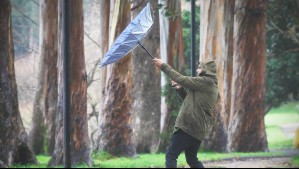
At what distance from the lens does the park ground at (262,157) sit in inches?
565

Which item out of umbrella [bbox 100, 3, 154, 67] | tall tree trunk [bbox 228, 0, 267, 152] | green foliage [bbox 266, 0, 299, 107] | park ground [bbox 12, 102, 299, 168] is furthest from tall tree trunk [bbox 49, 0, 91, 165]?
green foliage [bbox 266, 0, 299, 107]

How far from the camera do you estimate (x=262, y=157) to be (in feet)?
56.1

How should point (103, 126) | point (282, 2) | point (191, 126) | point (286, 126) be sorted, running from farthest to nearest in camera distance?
point (286, 126), point (282, 2), point (103, 126), point (191, 126)

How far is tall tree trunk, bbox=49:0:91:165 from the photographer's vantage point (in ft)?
46.8

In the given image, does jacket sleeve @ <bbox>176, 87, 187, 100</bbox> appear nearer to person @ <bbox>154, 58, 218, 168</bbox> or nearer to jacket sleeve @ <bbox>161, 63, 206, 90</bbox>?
person @ <bbox>154, 58, 218, 168</bbox>

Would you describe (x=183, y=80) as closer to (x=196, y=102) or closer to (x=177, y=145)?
(x=196, y=102)

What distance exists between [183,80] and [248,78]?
11294 mm

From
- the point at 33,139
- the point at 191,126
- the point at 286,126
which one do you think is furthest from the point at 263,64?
the point at 286,126

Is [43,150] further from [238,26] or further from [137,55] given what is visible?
[238,26]

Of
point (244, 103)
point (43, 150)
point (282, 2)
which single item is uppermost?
point (282, 2)

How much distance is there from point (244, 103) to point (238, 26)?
2.34 metres

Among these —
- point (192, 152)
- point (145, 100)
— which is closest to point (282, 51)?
point (145, 100)

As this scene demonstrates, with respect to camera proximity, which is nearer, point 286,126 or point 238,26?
point 238,26

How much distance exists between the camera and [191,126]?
33.4 feet
